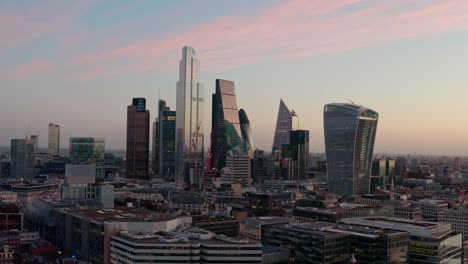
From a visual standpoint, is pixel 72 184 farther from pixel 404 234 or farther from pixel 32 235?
pixel 404 234

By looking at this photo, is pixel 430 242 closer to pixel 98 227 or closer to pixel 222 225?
pixel 222 225

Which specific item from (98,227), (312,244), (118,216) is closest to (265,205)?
(118,216)

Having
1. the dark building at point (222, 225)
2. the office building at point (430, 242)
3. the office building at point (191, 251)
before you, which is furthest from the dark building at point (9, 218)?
the office building at point (430, 242)

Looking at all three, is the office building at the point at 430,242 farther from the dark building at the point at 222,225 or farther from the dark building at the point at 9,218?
the dark building at the point at 9,218

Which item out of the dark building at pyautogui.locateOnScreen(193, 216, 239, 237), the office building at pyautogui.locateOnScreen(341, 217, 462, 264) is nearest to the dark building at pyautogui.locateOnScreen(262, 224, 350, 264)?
the office building at pyautogui.locateOnScreen(341, 217, 462, 264)

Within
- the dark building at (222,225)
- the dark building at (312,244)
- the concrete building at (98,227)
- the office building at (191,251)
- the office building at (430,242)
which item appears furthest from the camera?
the dark building at (222,225)

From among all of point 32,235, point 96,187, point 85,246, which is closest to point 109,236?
point 85,246
